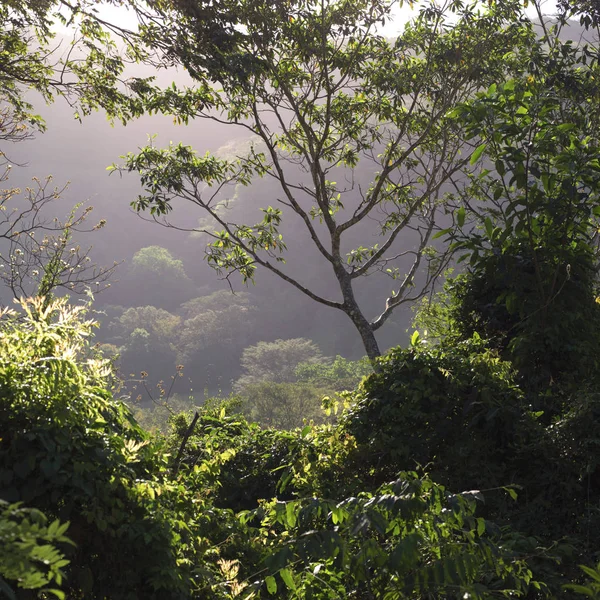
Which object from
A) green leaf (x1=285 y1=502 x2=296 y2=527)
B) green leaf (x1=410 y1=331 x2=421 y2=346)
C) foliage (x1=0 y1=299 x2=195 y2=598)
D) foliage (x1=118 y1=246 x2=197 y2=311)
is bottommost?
green leaf (x1=285 y1=502 x2=296 y2=527)

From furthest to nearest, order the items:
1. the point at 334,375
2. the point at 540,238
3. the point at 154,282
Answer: the point at 154,282
the point at 334,375
the point at 540,238

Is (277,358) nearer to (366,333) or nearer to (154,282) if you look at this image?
(154,282)

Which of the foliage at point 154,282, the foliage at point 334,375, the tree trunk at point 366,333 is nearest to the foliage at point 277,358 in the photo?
the foliage at point 334,375

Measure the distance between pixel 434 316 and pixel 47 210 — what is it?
69.4m

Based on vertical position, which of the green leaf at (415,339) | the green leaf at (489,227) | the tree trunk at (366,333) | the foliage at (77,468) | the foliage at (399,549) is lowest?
the foliage at (399,549)

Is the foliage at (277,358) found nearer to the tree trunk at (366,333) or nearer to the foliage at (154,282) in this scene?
the foliage at (154,282)

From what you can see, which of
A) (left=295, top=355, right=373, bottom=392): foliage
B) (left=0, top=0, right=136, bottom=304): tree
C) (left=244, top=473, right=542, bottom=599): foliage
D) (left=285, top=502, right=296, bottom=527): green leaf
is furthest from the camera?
(left=295, top=355, right=373, bottom=392): foliage

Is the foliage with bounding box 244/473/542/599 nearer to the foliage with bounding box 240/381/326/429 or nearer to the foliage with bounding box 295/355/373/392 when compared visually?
the foliage with bounding box 240/381/326/429

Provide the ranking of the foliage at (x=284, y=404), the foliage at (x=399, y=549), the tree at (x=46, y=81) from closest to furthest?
the foliage at (x=399, y=549), the tree at (x=46, y=81), the foliage at (x=284, y=404)

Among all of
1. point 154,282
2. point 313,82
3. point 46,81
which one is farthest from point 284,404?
point 154,282

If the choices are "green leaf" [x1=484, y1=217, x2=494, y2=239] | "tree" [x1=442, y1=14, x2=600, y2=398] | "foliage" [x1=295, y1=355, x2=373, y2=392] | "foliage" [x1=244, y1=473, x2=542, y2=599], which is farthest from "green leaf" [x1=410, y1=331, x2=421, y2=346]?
"foliage" [x1=295, y1=355, x2=373, y2=392]

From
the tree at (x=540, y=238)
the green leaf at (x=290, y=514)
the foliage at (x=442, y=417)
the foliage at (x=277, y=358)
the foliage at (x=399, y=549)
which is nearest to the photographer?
the foliage at (x=399, y=549)

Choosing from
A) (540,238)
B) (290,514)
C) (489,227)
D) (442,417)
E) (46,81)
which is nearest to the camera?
(290,514)

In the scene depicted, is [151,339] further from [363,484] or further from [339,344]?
[363,484]
